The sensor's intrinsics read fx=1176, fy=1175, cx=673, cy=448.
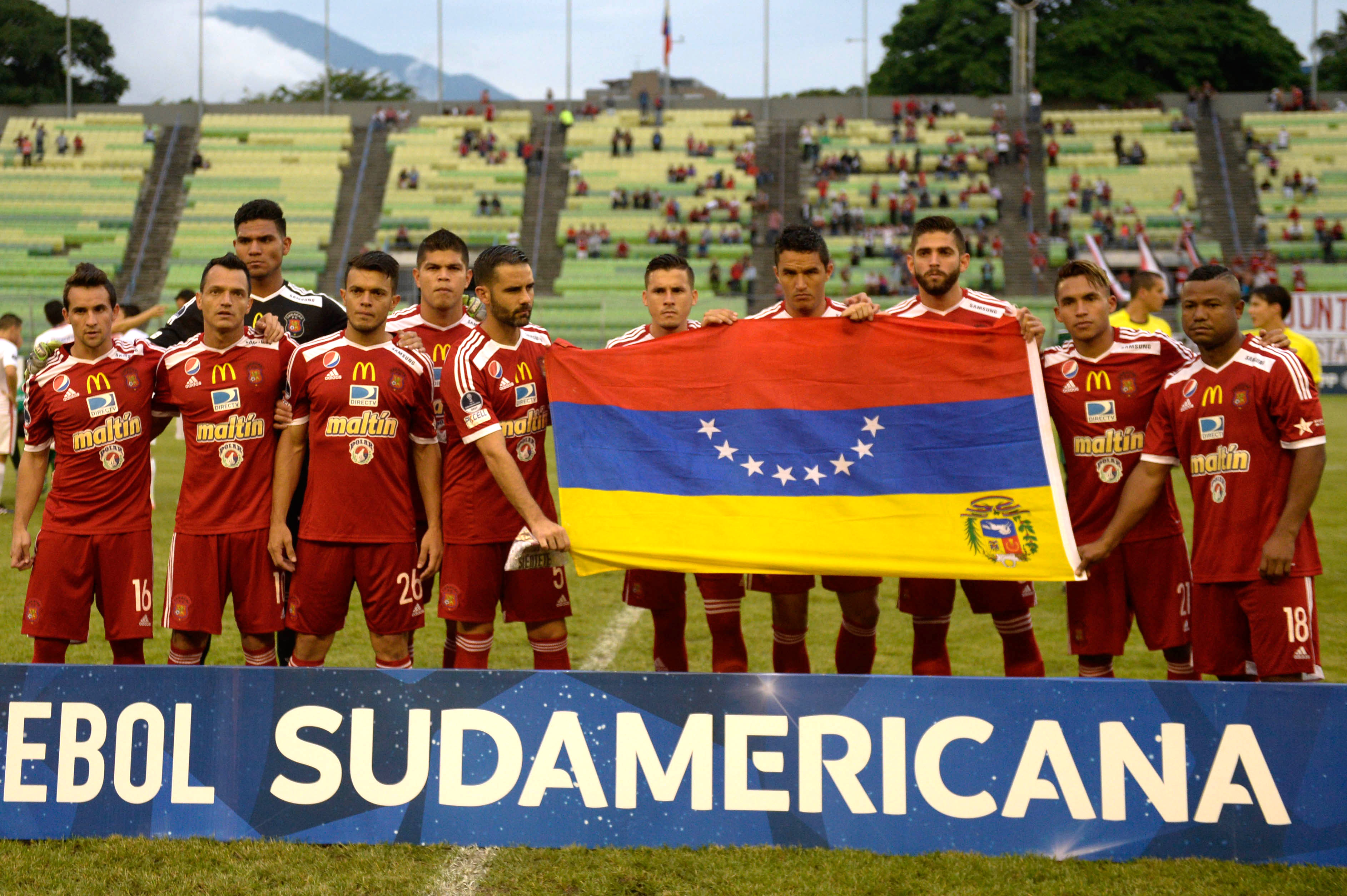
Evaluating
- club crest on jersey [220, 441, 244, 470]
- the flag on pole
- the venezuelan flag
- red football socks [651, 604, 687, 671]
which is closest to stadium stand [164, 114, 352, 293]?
the flag on pole

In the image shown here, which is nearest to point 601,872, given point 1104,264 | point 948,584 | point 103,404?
point 948,584

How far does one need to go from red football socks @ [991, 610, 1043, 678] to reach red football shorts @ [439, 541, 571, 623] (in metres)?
1.91

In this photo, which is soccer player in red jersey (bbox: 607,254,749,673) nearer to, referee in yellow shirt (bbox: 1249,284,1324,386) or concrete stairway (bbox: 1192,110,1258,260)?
referee in yellow shirt (bbox: 1249,284,1324,386)

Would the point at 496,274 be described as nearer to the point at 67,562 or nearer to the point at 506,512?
the point at 506,512

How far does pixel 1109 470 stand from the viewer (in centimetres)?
483

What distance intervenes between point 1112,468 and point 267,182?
40.1 metres

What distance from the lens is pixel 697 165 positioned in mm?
40781

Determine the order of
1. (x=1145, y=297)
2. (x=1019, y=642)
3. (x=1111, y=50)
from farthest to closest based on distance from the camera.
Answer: (x=1111, y=50), (x=1145, y=297), (x=1019, y=642)

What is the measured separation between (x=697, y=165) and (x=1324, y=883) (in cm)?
3873

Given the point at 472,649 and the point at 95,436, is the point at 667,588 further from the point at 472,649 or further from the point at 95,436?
the point at 95,436

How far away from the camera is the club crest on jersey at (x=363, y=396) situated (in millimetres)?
4691

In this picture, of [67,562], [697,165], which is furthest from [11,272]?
[67,562]

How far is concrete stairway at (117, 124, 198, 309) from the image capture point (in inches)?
1409

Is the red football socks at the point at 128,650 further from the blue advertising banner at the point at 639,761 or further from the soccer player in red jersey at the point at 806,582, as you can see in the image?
the soccer player in red jersey at the point at 806,582
